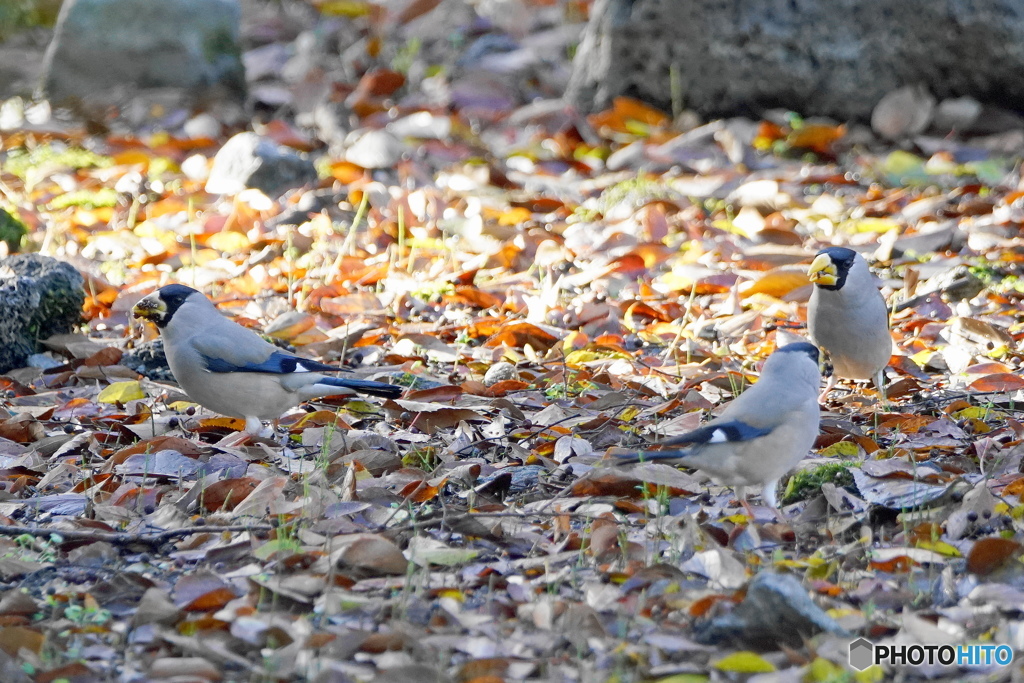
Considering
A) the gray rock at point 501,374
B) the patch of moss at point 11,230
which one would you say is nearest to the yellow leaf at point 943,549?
the gray rock at point 501,374

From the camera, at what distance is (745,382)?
4.84m

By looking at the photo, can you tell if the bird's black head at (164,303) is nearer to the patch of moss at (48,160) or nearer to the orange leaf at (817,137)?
the patch of moss at (48,160)

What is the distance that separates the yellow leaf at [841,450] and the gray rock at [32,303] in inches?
126

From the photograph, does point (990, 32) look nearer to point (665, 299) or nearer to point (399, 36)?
point (665, 299)

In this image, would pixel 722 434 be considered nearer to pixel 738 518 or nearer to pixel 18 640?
pixel 738 518

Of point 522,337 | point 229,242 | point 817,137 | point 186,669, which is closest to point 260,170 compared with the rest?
point 229,242

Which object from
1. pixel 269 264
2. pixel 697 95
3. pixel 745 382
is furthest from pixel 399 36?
pixel 745 382

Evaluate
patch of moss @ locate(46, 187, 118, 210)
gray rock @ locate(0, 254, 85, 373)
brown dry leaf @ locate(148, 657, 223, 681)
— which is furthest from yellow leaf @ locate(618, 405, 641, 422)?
patch of moss @ locate(46, 187, 118, 210)

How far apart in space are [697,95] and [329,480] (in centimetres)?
570

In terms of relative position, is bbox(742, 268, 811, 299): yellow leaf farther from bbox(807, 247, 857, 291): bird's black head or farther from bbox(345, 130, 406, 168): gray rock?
bbox(345, 130, 406, 168): gray rock

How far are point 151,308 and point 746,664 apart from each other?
2.97 meters

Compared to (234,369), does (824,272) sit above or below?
above

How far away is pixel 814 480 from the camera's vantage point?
3.67m

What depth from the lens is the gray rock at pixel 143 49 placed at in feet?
30.9
